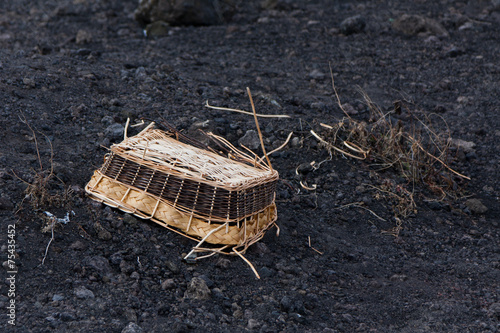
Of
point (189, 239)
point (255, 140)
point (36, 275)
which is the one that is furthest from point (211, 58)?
point (36, 275)

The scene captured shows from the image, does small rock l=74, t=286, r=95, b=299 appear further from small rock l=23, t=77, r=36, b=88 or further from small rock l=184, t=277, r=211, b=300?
small rock l=23, t=77, r=36, b=88

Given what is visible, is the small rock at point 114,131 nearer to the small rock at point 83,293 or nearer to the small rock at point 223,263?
the small rock at point 223,263

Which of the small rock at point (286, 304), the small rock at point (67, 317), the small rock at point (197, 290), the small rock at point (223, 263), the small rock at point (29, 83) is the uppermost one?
the small rock at point (29, 83)

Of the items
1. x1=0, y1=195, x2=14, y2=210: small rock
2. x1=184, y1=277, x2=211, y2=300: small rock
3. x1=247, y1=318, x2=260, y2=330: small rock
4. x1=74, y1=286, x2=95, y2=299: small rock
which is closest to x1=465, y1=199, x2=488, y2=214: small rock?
x1=247, y1=318, x2=260, y2=330: small rock

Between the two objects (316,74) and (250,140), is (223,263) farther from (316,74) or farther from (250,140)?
(316,74)

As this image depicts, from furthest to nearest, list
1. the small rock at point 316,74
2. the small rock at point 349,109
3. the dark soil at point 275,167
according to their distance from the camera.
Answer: the small rock at point 316,74 < the small rock at point 349,109 < the dark soil at point 275,167

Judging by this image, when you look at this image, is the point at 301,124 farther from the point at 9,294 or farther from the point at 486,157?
the point at 9,294

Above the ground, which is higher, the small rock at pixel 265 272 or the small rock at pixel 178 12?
the small rock at pixel 178 12

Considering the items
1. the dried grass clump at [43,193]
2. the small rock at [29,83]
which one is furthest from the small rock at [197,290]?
the small rock at [29,83]
